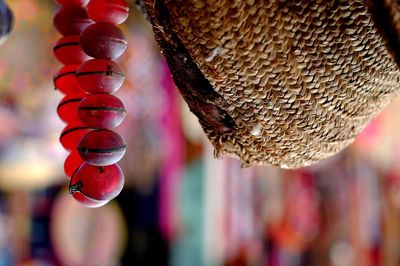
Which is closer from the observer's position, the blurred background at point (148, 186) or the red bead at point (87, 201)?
the red bead at point (87, 201)

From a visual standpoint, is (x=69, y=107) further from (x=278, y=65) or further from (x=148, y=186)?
(x=148, y=186)

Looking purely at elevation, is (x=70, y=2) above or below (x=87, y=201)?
above

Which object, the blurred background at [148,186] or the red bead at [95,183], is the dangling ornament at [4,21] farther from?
the blurred background at [148,186]

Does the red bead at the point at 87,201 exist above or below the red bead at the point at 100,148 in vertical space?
below

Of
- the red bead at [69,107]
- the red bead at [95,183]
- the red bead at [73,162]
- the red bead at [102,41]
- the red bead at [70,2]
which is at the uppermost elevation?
the red bead at [70,2]

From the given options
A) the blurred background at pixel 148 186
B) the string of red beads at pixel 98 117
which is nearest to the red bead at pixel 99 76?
the string of red beads at pixel 98 117

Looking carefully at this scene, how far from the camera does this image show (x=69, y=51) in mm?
334

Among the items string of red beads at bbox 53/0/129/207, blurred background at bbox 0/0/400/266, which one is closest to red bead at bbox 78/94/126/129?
string of red beads at bbox 53/0/129/207

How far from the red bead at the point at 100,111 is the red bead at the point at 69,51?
4 centimetres

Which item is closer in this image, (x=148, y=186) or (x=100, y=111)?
(x=100, y=111)

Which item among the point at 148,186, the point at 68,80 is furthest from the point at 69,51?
the point at 148,186

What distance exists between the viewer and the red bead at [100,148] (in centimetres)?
29

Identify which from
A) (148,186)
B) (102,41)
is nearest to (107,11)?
(102,41)

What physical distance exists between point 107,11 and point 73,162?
8 centimetres
